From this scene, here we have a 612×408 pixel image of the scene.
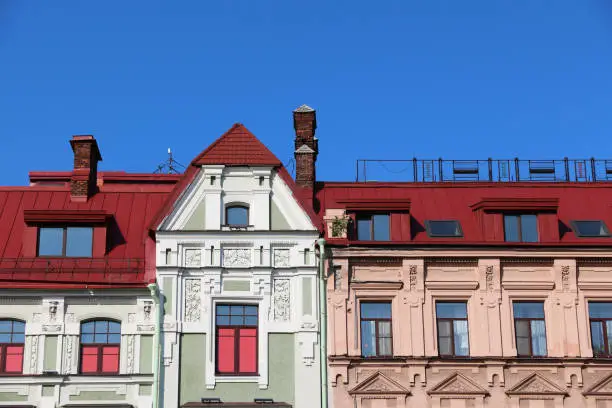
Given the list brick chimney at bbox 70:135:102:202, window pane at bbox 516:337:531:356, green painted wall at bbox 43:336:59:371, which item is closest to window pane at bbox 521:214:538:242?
window pane at bbox 516:337:531:356

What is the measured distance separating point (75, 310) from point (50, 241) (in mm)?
3048

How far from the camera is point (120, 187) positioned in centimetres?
4231

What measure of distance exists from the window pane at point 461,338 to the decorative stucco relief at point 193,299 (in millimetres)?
8268

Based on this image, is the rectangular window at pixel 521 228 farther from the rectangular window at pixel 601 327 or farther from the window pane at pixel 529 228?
the rectangular window at pixel 601 327

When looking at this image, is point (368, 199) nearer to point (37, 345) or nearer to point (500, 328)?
point (500, 328)

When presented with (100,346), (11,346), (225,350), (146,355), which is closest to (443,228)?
(225,350)

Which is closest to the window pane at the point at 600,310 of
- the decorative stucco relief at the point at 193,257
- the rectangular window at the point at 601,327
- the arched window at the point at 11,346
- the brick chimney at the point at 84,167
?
the rectangular window at the point at 601,327

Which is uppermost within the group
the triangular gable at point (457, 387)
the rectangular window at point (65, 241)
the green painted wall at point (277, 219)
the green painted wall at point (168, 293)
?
the green painted wall at point (277, 219)

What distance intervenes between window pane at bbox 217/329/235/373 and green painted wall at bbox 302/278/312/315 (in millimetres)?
2411

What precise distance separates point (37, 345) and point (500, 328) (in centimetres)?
1473

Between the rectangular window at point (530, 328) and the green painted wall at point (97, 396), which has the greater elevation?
the rectangular window at point (530, 328)

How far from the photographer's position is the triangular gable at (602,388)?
33.7 metres

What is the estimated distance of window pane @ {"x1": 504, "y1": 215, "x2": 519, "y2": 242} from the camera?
36031 millimetres

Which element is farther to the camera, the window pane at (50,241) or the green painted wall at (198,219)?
the window pane at (50,241)
